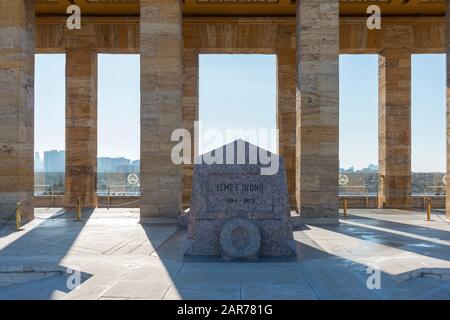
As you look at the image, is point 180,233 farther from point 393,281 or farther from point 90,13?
point 90,13

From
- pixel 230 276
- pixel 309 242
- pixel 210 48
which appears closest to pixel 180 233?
pixel 309 242

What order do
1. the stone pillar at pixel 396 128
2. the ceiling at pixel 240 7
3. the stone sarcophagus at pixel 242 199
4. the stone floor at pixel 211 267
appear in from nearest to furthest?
the stone floor at pixel 211 267 < the stone sarcophagus at pixel 242 199 < the ceiling at pixel 240 7 < the stone pillar at pixel 396 128

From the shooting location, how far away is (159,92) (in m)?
16.0

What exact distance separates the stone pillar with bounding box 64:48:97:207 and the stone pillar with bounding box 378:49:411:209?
15.3 metres

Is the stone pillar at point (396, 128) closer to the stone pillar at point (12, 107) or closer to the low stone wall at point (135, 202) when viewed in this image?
the low stone wall at point (135, 202)

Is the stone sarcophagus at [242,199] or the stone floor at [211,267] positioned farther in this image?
the stone sarcophagus at [242,199]

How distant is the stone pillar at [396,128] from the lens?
73.0 ft

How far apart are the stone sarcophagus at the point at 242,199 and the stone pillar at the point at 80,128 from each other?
46.1ft

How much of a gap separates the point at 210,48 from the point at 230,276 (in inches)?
661

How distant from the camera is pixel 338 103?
15.6 m

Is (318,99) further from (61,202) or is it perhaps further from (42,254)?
(61,202)

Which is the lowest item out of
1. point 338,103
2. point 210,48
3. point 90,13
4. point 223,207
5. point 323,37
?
point 223,207

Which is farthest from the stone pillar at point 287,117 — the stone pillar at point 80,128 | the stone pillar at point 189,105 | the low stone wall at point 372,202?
the stone pillar at point 80,128

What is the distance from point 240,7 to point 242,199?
14.3 m
